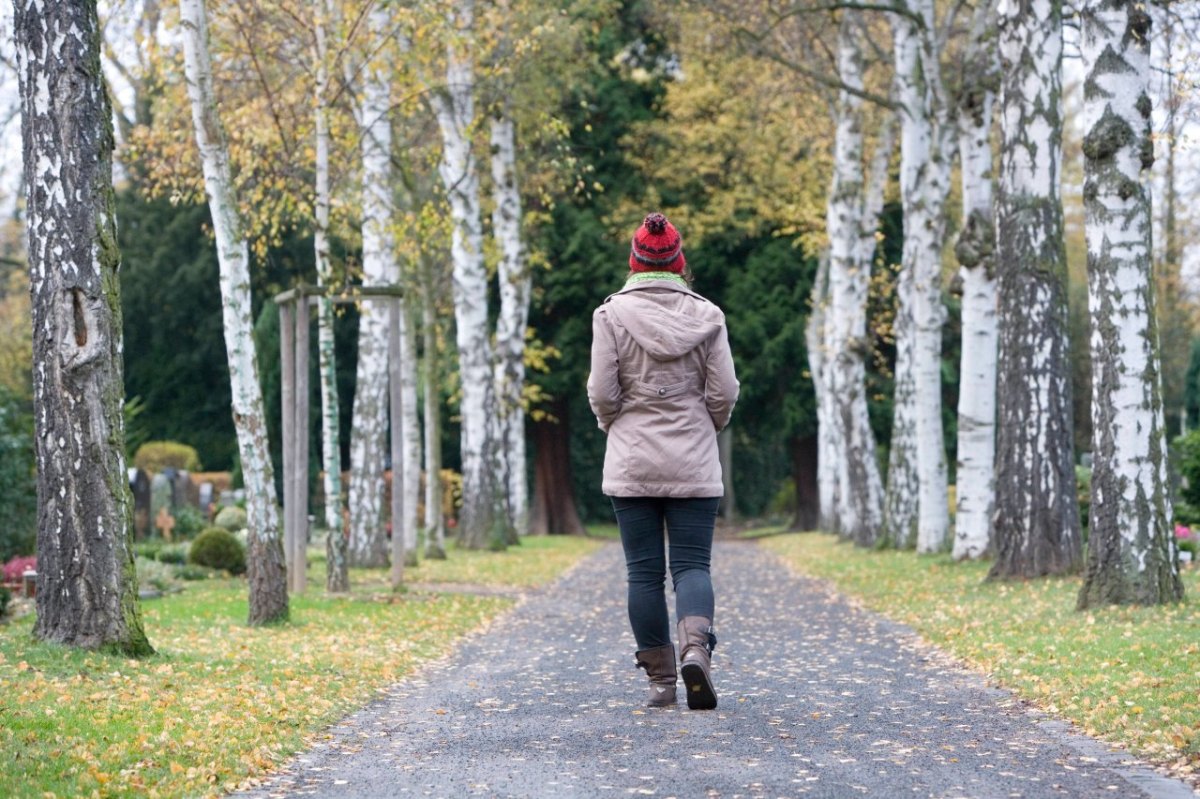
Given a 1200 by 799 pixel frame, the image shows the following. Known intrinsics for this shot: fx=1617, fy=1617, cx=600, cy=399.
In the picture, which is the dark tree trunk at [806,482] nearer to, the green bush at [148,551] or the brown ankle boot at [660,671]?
the green bush at [148,551]

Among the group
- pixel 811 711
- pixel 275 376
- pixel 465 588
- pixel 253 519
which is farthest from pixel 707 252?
pixel 811 711

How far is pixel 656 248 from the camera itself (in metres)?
8.10

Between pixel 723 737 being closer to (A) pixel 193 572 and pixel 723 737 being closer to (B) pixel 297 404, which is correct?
(B) pixel 297 404

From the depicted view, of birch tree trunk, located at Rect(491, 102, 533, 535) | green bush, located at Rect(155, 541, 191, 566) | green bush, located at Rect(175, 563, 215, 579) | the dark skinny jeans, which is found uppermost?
birch tree trunk, located at Rect(491, 102, 533, 535)

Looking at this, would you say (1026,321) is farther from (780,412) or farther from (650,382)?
(780,412)

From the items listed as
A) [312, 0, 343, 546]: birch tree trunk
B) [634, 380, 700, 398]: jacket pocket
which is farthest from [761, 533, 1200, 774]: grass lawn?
[312, 0, 343, 546]: birch tree trunk

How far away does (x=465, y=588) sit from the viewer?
62.2 ft

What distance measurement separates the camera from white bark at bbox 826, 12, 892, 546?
27.7 metres

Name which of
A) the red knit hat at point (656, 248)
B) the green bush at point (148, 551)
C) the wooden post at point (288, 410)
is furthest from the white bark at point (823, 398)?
the red knit hat at point (656, 248)

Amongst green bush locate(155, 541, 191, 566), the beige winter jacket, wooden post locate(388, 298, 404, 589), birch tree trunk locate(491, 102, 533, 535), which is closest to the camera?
the beige winter jacket

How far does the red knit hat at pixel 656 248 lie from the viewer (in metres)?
8.09

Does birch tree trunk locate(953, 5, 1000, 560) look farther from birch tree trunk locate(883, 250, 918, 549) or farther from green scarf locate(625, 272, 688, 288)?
green scarf locate(625, 272, 688, 288)

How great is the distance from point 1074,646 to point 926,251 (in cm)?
1356

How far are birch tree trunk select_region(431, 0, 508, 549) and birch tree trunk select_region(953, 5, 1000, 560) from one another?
7.48 m
